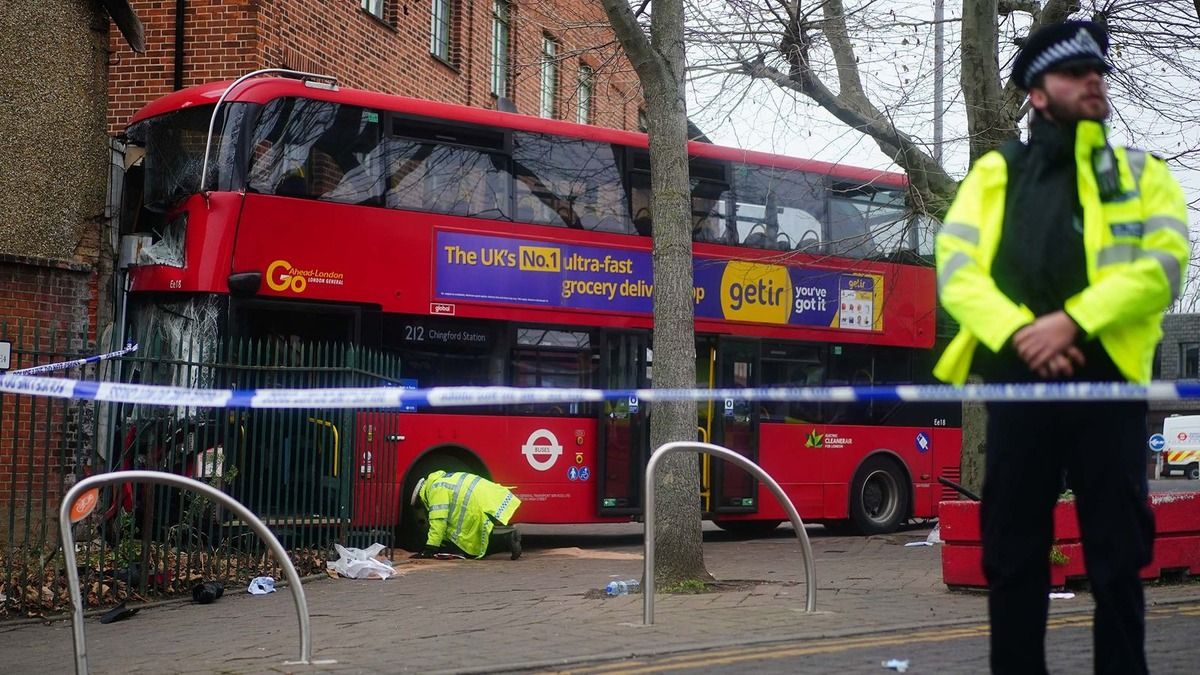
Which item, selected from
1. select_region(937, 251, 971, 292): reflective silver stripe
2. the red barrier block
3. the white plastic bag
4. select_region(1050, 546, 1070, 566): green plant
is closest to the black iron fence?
the white plastic bag

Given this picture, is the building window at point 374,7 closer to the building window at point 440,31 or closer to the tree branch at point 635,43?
the building window at point 440,31

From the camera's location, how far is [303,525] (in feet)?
37.9

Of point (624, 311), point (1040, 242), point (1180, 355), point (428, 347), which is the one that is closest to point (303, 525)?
point (428, 347)

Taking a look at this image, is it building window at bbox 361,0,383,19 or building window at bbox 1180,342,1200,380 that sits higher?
building window at bbox 361,0,383,19

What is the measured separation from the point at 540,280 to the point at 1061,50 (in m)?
11.3

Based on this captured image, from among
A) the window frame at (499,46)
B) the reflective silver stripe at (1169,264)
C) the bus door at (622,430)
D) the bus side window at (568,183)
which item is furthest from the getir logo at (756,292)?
the reflective silver stripe at (1169,264)

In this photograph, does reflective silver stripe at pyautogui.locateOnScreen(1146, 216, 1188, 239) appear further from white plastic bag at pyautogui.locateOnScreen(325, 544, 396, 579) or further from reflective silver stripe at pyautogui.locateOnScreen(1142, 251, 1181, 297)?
white plastic bag at pyautogui.locateOnScreen(325, 544, 396, 579)

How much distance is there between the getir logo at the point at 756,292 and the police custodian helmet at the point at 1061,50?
12.4 meters

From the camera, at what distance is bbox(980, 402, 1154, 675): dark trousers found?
3588mm

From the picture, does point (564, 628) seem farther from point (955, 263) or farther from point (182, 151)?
point (182, 151)

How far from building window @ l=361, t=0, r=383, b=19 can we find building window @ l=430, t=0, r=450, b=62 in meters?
1.44

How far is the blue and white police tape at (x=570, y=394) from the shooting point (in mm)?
3568

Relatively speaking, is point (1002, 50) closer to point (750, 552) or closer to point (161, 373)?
point (750, 552)

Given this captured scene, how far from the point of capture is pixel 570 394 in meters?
5.64
